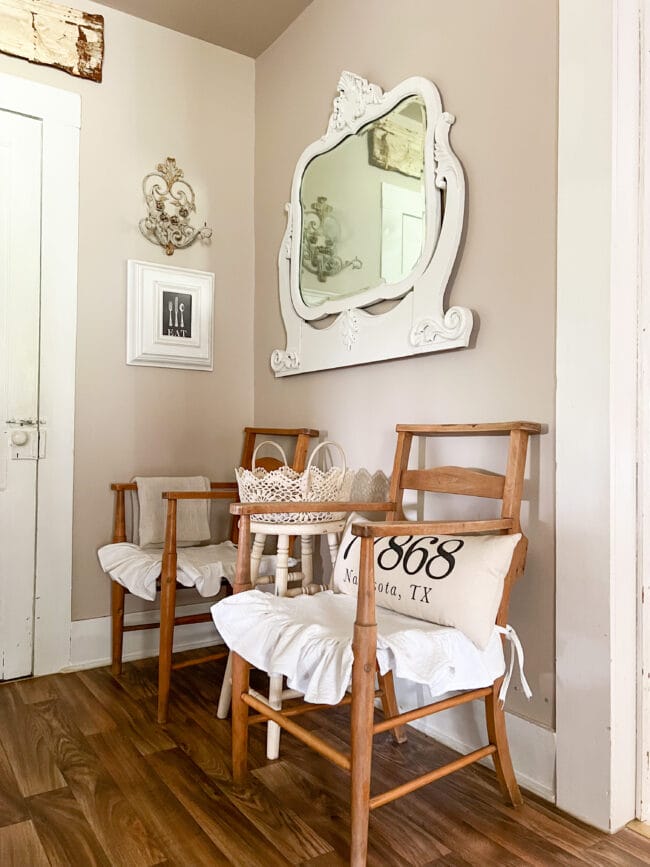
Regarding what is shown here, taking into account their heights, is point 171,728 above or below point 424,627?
below

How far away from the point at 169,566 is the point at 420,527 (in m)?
0.96

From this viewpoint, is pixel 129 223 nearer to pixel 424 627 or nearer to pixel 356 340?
pixel 356 340

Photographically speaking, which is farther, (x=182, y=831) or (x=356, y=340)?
(x=356, y=340)

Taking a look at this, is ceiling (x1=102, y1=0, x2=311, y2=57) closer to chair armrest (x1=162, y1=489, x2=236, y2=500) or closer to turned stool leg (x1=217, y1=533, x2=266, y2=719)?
chair armrest (x1=162, y1=489, x2=236, y2=500)

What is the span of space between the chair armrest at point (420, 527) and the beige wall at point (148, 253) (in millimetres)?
1466

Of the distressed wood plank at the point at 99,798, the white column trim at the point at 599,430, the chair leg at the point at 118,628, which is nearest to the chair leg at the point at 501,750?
the white column trim at the point at 599,430

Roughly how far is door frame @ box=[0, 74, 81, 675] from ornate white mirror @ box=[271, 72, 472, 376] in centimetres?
79

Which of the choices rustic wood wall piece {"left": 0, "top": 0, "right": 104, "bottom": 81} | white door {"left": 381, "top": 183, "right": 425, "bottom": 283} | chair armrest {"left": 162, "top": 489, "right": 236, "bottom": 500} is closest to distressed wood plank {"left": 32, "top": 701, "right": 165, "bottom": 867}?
chair armrest {"left": 162, "top": 489, "right": 236, "bottom": 500}

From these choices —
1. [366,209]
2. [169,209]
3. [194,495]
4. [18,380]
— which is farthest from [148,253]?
[194,495]

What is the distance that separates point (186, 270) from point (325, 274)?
65 centimetres

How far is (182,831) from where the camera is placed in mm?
1345

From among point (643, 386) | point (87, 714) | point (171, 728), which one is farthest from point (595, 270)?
point (87, 714)

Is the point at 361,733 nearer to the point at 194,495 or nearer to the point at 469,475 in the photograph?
the point at 469,475

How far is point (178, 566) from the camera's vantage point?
2.03m
